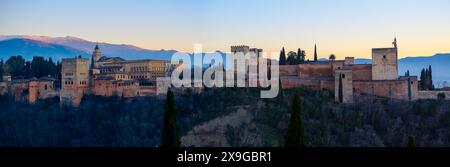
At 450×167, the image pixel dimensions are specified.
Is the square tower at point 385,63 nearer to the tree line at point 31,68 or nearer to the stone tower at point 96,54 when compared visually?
the tree line at point 31,68

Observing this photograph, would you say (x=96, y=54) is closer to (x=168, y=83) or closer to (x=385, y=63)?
(x=168, y=83)

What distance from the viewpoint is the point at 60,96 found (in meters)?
17.9

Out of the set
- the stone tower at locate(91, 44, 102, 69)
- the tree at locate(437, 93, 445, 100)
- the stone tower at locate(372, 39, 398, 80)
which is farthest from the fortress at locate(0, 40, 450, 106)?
the stone tower at locate(91, 44, 102, 69)

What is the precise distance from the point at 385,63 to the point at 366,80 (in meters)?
0.71

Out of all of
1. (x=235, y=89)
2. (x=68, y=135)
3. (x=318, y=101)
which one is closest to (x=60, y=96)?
(x=68, y=135)

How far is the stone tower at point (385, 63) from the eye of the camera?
52.4ft

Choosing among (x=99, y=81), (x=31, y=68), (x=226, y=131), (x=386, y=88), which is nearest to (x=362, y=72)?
(x=386, y=88)

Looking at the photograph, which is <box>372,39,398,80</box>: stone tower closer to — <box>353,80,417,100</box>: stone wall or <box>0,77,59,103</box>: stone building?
<box>353,80,417,100</box>: stone wall

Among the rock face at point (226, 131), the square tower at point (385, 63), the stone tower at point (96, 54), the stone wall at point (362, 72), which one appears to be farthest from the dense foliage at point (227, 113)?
the stone tower at point (96, 54)

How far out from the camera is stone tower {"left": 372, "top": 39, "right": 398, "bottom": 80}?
52.4ft

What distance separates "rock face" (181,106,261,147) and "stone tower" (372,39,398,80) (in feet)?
12.5

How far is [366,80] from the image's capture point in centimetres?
1602

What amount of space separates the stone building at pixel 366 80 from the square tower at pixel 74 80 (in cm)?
611
